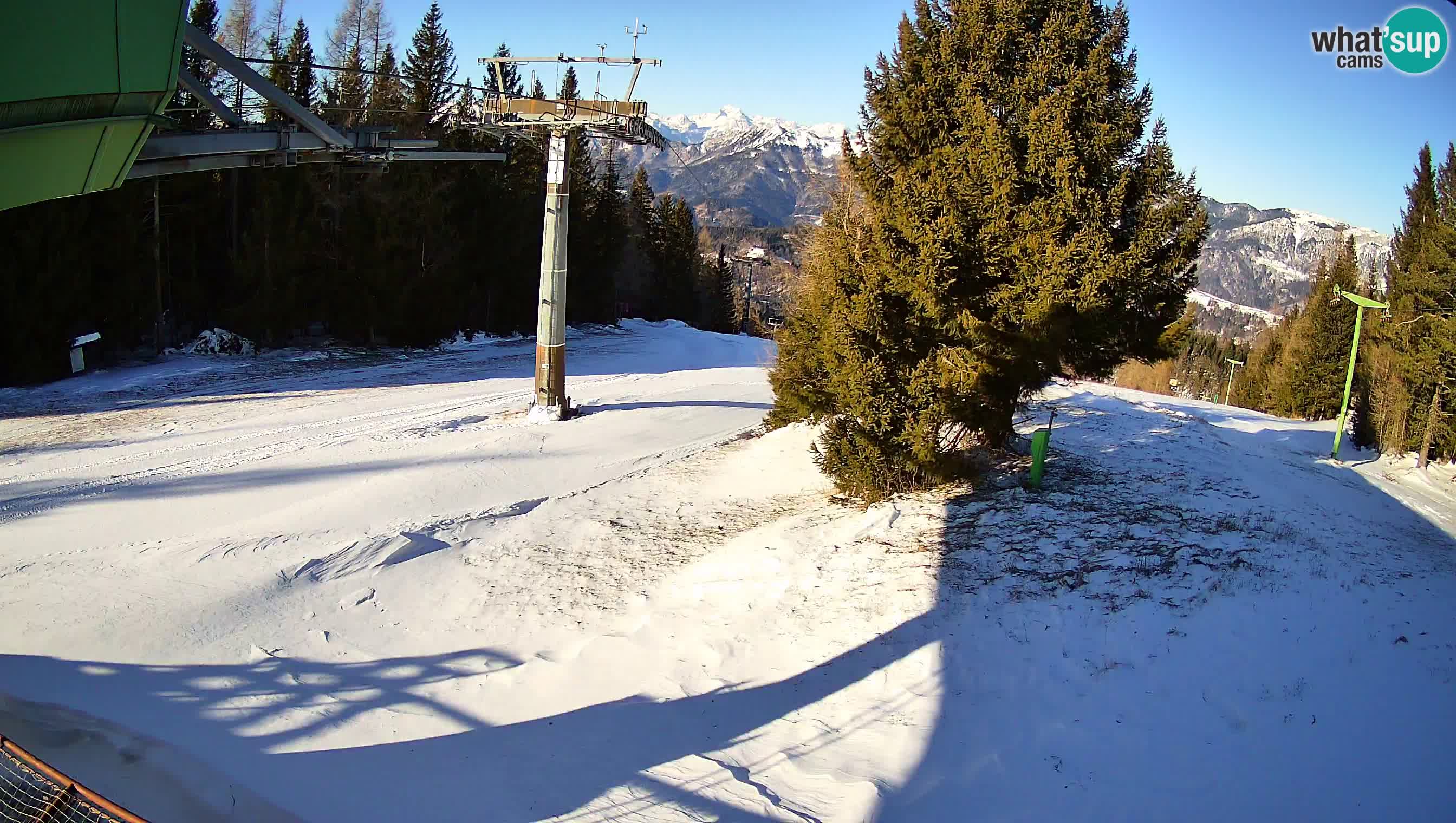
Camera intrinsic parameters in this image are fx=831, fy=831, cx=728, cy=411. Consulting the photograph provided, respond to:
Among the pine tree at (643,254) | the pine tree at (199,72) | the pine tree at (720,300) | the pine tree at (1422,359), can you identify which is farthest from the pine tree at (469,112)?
the pine tree at (720,300)

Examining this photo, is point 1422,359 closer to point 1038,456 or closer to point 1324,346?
point 1038,456

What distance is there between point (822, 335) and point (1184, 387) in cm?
7062

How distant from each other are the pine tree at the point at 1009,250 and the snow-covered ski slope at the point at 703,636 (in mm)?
1503

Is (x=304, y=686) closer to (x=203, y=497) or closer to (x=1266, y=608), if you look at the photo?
(x=203, y=497)

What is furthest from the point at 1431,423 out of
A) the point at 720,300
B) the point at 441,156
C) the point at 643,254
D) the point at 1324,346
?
the point at 720,300

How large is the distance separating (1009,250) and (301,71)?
88.3 ft

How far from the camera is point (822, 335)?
12.5 meters

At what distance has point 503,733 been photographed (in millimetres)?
6605

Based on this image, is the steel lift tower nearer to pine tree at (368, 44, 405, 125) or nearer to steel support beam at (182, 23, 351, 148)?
steel support beam at (182, 23, 351, 148)

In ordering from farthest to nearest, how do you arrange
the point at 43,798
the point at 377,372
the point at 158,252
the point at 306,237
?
1. the point at 306,237
2. the point at 377,372
3. the point at 158,252
4. the point at 43,798

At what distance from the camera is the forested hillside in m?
18.0

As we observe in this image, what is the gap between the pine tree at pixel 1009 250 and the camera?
1084 centimetres

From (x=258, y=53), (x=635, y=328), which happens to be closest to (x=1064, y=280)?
(x=258, y=53)

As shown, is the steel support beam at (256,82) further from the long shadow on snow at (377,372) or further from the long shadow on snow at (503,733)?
the long shadow on snow at (377,372)
